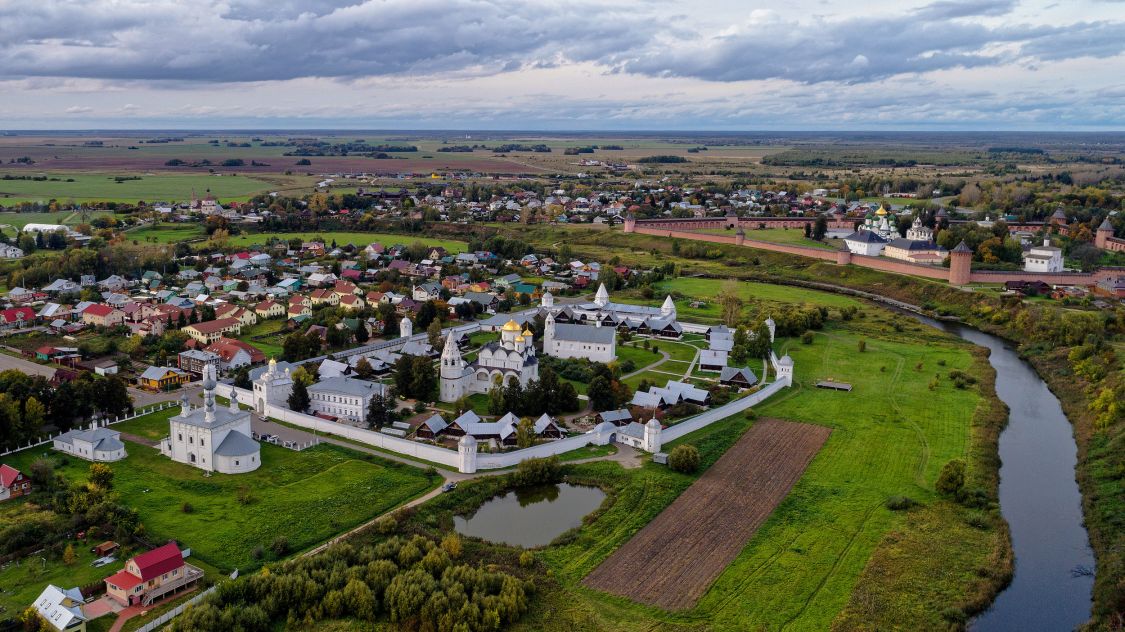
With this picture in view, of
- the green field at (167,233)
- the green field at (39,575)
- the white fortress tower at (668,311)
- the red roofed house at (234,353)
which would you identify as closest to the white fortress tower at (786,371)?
the white fortress tower at (668,311)

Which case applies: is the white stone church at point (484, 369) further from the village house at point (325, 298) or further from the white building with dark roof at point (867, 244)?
the white building with dark roof at point (867, 244)

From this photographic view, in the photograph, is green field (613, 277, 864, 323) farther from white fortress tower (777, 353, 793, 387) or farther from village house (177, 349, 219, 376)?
village house (177, 349, 219, 376)

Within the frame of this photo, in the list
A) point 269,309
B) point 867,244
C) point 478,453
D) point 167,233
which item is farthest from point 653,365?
point 167,233

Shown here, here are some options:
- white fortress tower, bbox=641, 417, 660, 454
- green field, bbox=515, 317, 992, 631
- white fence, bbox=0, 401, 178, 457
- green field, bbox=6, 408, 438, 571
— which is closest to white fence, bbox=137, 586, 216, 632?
green field, bbox=6, 408, 438, 571

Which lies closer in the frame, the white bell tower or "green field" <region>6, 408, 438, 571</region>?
"green field" <region>6, 408, 438, 571</region>

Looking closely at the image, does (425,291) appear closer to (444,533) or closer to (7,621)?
(444,533)
